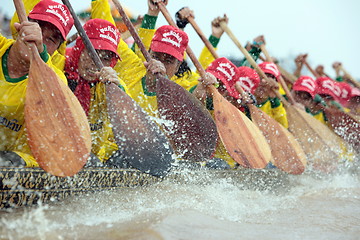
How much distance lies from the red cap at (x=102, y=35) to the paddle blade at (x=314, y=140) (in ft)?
8.81

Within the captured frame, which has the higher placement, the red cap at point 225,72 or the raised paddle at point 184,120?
the red cap at point 225,72

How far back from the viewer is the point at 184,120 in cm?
307

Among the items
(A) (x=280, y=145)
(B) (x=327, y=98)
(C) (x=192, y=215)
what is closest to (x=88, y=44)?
(C) (x=192, y=215)

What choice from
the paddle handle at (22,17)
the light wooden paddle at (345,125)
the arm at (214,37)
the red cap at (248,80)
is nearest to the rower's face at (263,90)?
the red cap at (248,80)

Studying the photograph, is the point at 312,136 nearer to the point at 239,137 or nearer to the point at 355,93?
the point at 239,137

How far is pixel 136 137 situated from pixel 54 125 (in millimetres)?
535

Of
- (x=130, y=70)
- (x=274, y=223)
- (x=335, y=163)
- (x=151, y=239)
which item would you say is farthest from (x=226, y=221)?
(x=335, y=163)

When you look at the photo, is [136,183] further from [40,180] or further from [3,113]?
[3,113]

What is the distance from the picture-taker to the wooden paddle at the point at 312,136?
4.55 m

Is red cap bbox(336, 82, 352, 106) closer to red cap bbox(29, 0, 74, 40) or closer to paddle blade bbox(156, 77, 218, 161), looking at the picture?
paddle blade bbox(156, 77, 218, 161)

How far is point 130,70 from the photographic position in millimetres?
3781

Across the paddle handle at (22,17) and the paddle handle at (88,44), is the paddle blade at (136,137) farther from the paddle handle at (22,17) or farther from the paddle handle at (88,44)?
the paddle handle at (22,17)

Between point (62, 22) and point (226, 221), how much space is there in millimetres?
1650

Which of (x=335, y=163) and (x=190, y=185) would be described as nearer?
(x=190, y=185)
